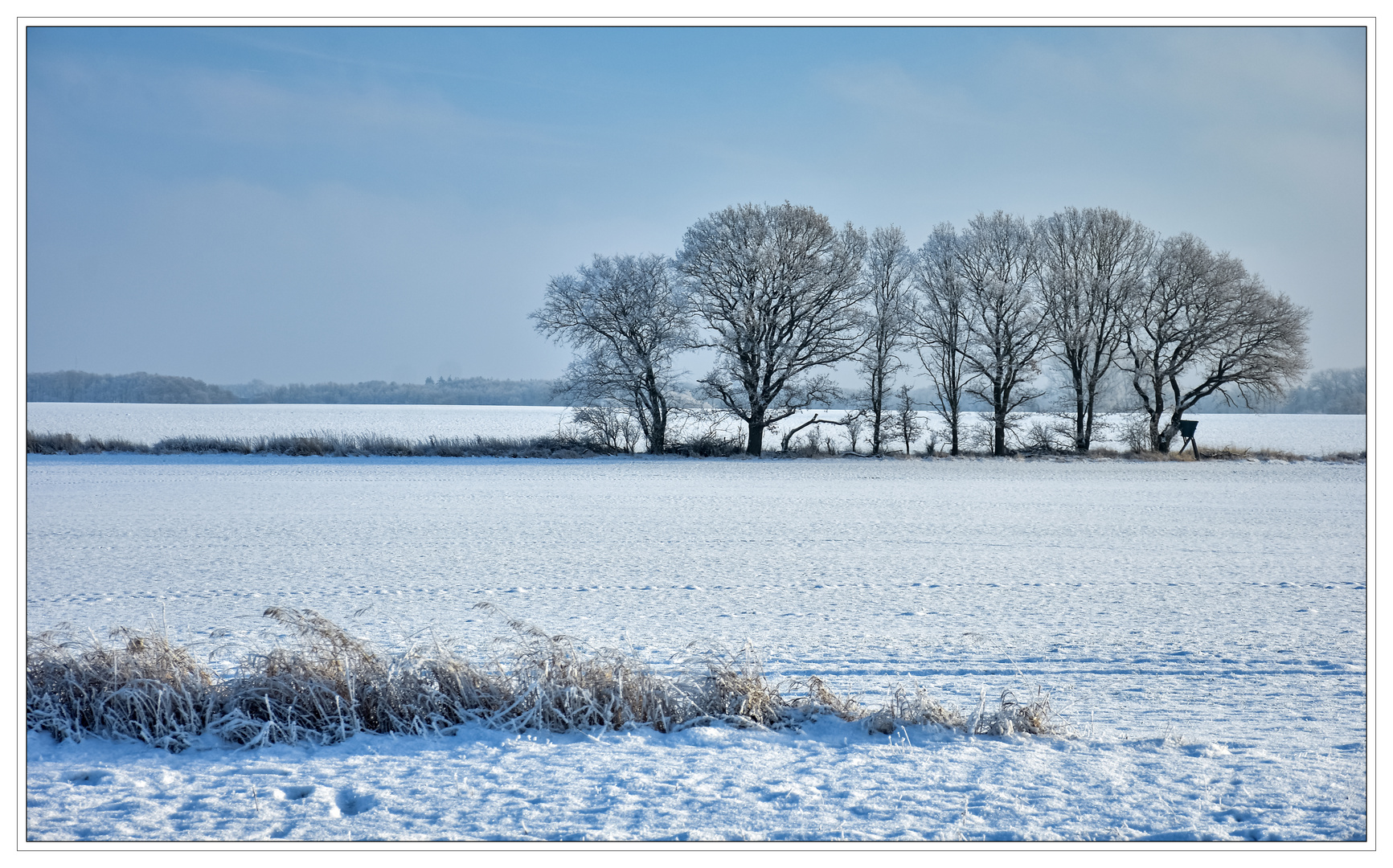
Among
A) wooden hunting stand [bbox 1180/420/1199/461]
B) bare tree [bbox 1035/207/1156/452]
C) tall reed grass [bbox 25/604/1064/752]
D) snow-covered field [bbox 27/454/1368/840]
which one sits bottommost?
snow-covered field [bbox 27/454/1368/840]

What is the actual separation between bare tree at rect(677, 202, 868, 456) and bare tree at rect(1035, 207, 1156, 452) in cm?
992

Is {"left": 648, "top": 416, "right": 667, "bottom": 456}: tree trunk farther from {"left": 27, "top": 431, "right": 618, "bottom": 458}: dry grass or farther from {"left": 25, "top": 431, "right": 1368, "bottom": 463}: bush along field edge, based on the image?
{"left": 27, "top": 431, "right": 618, "bottom": 458}: dry grass

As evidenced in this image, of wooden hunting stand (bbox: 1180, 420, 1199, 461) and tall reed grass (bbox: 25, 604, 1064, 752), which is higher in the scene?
wooden hunting stand (bbox: 1180, 420, 1199, 461)

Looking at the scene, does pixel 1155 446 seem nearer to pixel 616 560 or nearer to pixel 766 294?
pixel 766 294

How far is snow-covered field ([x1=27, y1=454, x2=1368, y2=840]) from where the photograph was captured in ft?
12.5

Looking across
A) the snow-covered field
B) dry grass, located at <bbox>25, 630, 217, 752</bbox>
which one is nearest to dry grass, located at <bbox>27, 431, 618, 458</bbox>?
the snow-covered field

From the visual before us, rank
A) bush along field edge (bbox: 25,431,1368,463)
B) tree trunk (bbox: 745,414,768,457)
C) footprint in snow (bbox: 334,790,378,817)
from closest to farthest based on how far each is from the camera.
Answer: footprint in snow (bbox: 334,790,378,817)
bush along field edge (bbox: 25,431,1368,463)
tree trunk (bbox: 745,414,768,457)

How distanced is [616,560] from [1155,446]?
35.6 metres

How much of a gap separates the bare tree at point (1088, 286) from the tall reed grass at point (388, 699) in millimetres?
37437

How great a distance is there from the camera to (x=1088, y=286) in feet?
129

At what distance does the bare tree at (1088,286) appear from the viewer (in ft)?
127

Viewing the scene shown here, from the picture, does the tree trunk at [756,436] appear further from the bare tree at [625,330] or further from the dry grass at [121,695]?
the dry grass at [121,695]

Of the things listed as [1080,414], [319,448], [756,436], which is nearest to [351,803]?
[756,436]
